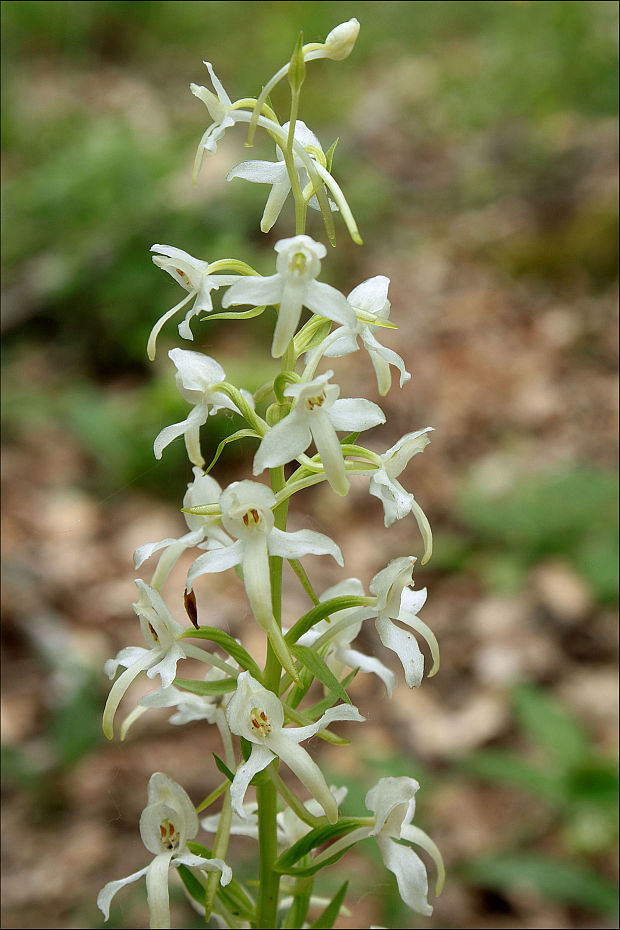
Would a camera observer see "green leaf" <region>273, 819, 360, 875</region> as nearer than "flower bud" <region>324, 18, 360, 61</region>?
No

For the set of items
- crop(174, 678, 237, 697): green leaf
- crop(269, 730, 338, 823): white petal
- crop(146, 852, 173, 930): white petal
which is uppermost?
crop(174, 678, 237, 697): green leaf

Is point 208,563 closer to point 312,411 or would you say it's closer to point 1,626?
point 312,411

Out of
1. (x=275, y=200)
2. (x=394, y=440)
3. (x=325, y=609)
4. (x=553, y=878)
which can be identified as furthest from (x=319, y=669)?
(x=394, y=440)

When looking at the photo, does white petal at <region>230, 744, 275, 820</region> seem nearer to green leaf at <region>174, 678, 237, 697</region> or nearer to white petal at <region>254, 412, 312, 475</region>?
green leaf at <region>174, 678, 237, 697</region>

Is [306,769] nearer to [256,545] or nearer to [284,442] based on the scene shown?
[256,545]

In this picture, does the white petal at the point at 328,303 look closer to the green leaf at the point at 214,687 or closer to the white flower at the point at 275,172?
the white flower at the point at 275,172

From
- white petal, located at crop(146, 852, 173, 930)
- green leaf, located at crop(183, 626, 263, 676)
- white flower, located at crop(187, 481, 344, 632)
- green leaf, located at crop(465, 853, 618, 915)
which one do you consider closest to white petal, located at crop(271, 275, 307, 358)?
white flower, located at crop(187, 481, 344, 632)
